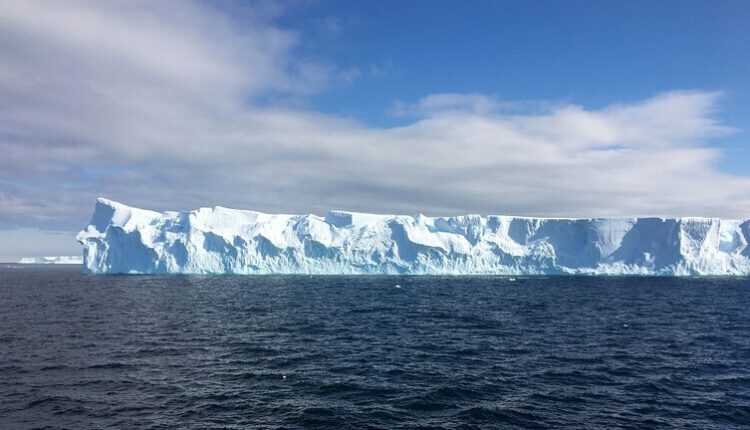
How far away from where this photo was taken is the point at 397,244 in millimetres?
103500

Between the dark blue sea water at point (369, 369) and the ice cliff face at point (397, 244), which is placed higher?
the ice cliff face at point (397, 244)

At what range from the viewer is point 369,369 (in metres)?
22.6

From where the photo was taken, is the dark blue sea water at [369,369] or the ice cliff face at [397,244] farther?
the ice cliff face at [397,244]

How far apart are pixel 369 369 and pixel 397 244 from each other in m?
81.1

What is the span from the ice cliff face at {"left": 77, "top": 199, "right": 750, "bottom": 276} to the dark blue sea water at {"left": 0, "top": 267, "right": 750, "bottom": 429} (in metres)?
54.2

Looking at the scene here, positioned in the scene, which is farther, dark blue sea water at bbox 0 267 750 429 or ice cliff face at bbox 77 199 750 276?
ice cliff face at bbox 77 199 750 276

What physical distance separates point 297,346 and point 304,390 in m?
8.64

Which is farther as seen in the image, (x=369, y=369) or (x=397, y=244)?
(x=397, y=244)

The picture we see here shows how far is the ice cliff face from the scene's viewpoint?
3750 inches

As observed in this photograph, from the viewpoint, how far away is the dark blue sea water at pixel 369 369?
16391mm

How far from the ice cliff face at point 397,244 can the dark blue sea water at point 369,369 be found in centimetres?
5420

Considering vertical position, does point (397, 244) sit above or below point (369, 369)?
above

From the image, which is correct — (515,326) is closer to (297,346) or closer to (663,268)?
(297,346)

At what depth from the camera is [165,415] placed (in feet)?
53.1
